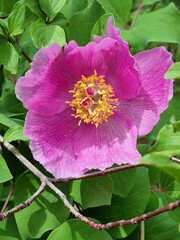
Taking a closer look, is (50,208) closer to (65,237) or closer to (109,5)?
(65,237)

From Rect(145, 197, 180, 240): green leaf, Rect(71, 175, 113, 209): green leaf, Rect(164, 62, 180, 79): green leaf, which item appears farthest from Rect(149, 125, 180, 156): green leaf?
Rect(145, 197, 180, 240): green leaf

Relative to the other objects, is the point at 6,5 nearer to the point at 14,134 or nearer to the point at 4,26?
the point at 4,26

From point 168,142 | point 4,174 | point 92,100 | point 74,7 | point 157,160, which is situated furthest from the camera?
point 74,7

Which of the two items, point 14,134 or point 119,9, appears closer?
point 14,134

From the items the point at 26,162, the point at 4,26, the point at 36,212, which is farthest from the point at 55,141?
the point at 4,26

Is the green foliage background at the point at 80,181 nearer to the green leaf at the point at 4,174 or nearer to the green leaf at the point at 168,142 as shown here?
the green leaf at the point at 4,174

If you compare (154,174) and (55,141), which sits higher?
(55,141)

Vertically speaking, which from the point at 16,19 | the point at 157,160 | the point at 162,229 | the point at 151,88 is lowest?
the point at 162,229

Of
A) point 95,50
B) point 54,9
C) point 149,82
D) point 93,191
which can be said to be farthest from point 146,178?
point 54,9
